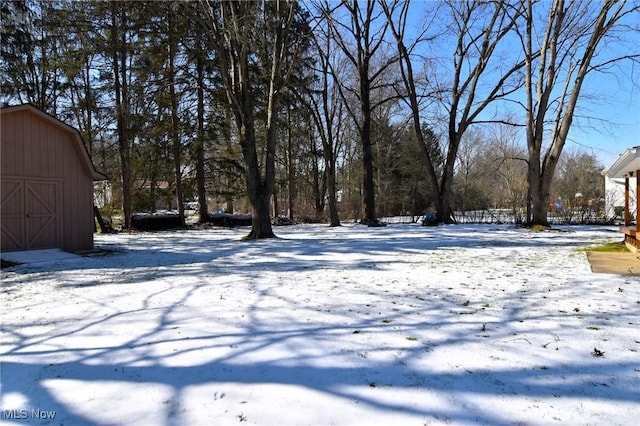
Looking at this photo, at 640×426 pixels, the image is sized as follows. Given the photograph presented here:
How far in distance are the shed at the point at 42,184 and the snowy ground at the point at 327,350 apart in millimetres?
4634

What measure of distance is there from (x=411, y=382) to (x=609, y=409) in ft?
3.56

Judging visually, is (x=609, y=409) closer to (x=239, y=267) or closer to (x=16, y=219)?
(x=239, y=267)

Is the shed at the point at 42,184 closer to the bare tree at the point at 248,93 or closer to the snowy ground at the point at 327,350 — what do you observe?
the bare tree at the point at 248,93

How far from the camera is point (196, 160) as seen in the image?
19422mm

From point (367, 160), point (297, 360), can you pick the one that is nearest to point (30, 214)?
point (297, 360)

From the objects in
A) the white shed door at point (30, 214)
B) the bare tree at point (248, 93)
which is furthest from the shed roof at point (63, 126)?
the bare tree at point (248, 93)

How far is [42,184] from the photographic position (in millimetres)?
10180

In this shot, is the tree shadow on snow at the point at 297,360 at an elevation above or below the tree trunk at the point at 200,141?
below

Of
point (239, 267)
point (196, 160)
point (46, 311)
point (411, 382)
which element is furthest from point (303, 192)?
point (411, 382)

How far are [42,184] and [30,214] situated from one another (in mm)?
817

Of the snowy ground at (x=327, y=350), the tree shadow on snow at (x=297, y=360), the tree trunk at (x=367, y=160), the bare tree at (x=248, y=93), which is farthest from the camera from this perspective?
the tree trunk at (x=367, y=160)

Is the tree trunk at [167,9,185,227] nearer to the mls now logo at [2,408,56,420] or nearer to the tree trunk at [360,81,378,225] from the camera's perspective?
the tree trunk at [360,81,378,225]

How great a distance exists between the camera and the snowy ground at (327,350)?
7.62 feet

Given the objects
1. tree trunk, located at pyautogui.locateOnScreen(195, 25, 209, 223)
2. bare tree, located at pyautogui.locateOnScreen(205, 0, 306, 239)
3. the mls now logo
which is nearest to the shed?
bare tree, located at pyautogui.locateOnScreen(205, 0, 306, 239)
